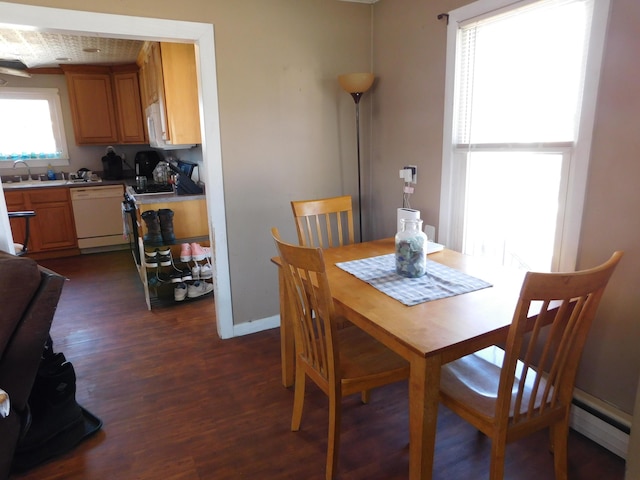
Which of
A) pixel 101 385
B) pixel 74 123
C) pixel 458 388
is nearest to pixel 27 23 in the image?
pixel 101 385

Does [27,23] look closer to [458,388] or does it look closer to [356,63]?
[356,63]

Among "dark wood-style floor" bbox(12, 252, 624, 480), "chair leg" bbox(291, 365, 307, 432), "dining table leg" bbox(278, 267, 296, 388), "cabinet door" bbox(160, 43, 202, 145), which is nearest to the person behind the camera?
"dark wood-style floor" bbox(12, 252, 624, 480)

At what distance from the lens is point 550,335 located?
1224 millimetres

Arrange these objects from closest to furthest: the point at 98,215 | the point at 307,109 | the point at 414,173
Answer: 1. the point at 414,173
2. the point at 307,109
3. the point at 98,215

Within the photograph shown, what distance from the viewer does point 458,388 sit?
1.45m

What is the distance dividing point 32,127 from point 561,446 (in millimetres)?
6168

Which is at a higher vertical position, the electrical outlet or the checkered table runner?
the electrical outlet

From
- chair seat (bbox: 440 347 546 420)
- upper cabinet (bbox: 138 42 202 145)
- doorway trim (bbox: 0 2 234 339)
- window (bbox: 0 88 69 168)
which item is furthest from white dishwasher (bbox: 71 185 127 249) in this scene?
chair seat (bbox: 440 347 546 420)

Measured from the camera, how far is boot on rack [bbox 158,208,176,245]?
10.5ft

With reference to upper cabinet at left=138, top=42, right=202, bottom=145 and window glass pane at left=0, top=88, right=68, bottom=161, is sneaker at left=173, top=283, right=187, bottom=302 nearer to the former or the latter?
upper cabinet at left=138, top=42, right=202, bottom=145

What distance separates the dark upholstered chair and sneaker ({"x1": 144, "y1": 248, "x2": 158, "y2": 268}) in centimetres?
167

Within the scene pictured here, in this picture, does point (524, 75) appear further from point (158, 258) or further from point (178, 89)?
point (158, 258)

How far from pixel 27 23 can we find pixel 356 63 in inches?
75.6

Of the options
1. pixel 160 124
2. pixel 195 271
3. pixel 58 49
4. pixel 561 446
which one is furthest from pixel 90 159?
pixel 561 446
